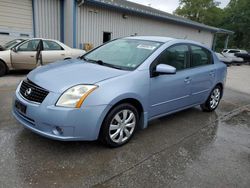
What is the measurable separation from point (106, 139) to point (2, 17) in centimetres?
917

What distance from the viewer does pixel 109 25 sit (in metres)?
13.1

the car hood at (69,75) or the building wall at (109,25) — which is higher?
the building wall at (109,25)

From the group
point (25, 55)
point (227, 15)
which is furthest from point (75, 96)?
point (227, 15)

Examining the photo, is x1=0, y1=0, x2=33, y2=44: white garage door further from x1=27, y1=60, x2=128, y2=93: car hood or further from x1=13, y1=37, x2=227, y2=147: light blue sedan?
x1=27, y1=60, x2=128, y2=93: car hood

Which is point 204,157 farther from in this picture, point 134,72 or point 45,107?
point 45,107

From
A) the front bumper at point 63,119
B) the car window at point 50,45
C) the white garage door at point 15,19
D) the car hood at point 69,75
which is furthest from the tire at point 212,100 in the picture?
the white garage door at point 15,19

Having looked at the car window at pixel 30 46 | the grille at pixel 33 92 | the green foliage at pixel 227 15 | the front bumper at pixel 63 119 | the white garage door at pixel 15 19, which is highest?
the green foliage at pixel 227 15

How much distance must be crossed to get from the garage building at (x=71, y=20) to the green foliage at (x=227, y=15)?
2661cm

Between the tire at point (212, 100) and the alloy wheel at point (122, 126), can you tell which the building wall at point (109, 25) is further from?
the alloy wheel at point (122, 126)

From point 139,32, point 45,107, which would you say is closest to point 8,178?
point 45,107

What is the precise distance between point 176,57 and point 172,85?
56 cm

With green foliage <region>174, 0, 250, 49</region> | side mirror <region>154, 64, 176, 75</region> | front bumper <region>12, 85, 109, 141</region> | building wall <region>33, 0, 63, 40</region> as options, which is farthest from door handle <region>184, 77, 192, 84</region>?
green foliage <region>174, 0, 250, 49</region>

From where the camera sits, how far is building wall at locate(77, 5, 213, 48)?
38.2 ft

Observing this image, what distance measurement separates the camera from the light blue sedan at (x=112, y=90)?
8.54 ft
